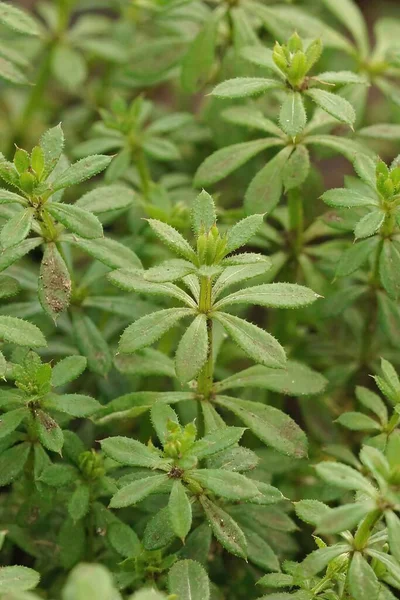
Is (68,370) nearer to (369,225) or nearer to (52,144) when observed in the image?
(52,144)

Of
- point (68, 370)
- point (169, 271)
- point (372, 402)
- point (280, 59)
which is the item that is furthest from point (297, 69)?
point (68, 370)

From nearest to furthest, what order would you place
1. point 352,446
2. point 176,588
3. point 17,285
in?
point 176,588, point 17,285, point 352,446

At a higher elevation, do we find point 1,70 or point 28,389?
point 1,70

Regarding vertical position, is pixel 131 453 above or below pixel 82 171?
below

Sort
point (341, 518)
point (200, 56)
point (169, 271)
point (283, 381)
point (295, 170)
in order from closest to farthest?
1. point (341, 518)
2. point (169, 271)
3. point (283, 381)
4. point (295, 170)
5. point (200, 56)

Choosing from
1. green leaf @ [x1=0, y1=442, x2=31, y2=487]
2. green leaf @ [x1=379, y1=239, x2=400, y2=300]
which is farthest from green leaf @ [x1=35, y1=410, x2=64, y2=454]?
green leaf @ [x1=379, y1=239, x2=400, y2=300]

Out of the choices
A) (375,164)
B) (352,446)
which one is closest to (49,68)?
(375,164)

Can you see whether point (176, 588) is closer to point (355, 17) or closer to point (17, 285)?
point (17, 285)
